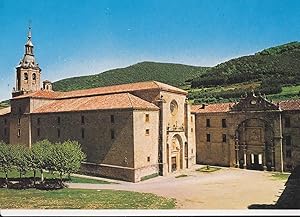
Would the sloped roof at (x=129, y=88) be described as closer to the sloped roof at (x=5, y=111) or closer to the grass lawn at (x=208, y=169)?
the grass lawn at (x=208, y=169)

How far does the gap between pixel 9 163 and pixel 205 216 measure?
10355 mm

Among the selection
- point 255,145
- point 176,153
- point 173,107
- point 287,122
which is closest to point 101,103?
point 173,107

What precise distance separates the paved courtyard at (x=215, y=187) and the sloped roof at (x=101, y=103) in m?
3.73

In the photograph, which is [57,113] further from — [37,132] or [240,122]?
[240,122]

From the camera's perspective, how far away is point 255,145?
18625 mm

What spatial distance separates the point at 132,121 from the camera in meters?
15.6

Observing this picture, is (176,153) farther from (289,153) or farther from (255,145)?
(289,153)

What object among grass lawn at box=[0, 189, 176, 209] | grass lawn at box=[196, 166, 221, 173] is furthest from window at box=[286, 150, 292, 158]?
grass lawn at box=[0, 189, 176, 209]

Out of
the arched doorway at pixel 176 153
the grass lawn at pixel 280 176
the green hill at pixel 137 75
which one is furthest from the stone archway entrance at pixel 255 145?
the green hill at pixel 137 75

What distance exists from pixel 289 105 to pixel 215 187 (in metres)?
7.03

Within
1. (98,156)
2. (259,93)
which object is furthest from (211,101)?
(98,156)

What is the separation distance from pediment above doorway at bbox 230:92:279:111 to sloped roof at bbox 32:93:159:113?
5.03 metres

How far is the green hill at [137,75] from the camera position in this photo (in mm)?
12852

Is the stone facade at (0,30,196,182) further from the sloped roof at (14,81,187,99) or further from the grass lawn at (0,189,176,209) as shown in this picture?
the grass lawn at (0,189,176,209)
